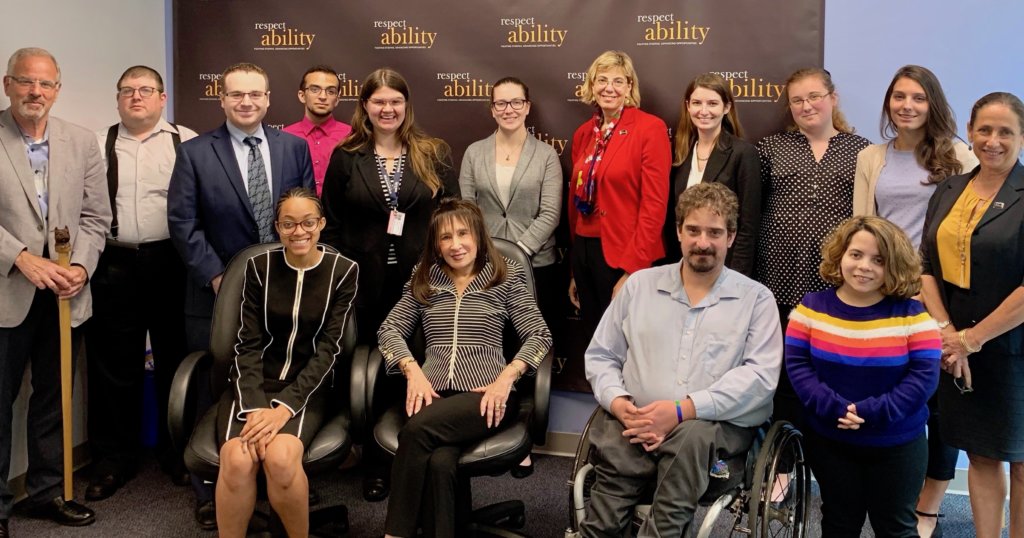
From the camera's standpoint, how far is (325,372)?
2.95 meters

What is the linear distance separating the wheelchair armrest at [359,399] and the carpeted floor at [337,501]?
24.2 inches

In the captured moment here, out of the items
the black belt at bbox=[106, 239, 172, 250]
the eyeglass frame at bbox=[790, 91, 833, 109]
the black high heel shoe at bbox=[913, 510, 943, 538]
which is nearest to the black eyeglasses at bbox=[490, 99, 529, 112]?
the eyeglass frame at bbox=[790, 91, 833, 109]

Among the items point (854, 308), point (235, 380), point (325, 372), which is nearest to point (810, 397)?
point (854, 308)

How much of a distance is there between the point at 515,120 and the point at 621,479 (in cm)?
171

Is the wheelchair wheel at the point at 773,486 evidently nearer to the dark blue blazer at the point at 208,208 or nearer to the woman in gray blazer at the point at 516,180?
the woman in gray blazer at the point at 516,180

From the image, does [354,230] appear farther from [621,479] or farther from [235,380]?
[621,479]

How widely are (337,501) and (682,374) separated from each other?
1.71 m

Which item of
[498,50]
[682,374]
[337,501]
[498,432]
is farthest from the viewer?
[498,50]

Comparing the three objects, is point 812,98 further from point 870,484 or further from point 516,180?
point 870,484

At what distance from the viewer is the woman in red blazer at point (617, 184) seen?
11.2 ft

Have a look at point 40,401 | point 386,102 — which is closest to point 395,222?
point 386,102

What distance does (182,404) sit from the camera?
9.04ft

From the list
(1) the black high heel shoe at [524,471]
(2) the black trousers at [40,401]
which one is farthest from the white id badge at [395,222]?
(2) the black trousers at [40,401]

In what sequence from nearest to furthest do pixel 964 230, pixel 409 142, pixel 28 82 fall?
pixel 964 230
pixel 28 82
pixel 409 142
